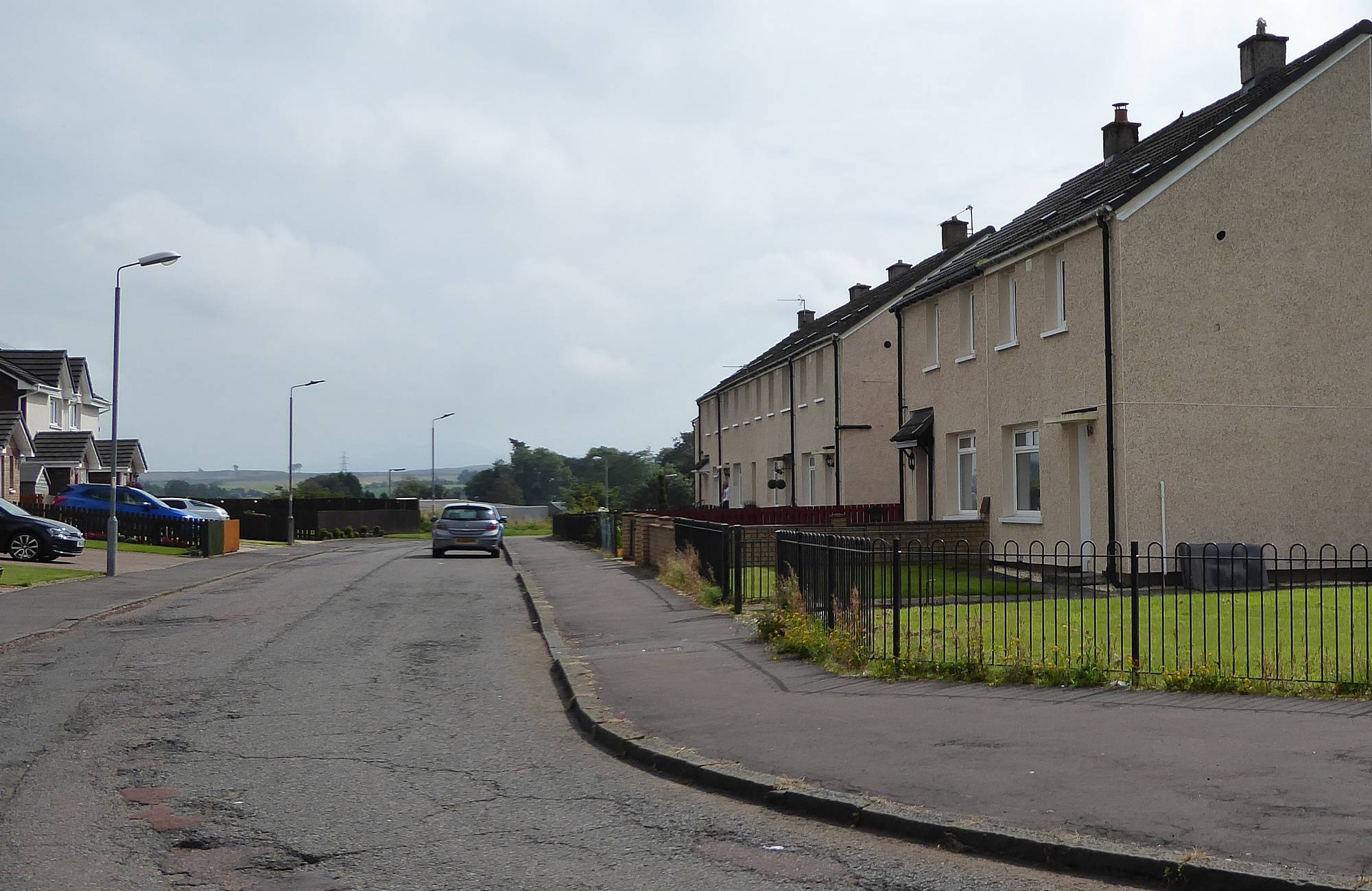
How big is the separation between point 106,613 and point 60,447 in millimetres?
45143

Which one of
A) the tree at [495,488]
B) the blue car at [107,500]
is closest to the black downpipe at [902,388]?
the blue car at [107,500]

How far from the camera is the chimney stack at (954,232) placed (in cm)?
4256

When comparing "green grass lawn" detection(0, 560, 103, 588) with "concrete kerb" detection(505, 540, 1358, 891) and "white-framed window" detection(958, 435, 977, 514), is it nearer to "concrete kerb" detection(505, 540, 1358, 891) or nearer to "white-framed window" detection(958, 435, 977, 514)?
"white-framed window" detection(958, 435, 977, 514)

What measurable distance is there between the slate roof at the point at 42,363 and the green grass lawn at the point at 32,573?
36340 millimetres

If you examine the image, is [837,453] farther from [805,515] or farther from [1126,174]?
[1126,174]

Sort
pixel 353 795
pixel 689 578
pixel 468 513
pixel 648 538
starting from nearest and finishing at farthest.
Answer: pixel 353 795, pixel 689 578, pixel 648 538, pixel 468 513

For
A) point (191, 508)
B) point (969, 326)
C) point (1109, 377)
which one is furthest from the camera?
point (191, 508)

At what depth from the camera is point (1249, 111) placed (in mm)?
19000

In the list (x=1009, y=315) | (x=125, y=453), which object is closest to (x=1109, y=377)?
(x=1009, y=315)

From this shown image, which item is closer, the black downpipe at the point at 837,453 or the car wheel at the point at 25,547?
the car wheel at the point at 25,547

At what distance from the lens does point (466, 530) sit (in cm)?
3522

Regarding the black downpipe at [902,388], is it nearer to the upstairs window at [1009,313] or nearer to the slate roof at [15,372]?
the upstairs window at [1009,313]

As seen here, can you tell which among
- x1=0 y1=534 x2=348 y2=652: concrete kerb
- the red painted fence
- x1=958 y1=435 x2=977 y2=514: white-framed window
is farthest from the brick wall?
x1=0 y1=534 x2=348 y2=652: concrete kerb

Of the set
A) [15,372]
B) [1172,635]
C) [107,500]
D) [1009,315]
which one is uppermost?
[15,372]
